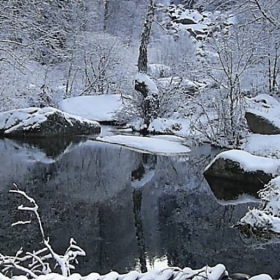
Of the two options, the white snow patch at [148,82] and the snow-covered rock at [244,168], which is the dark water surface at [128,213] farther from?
the white snow patch at [148,82]

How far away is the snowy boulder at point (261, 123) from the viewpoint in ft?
44.2

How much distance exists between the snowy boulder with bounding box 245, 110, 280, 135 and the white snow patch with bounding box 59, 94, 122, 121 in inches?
248

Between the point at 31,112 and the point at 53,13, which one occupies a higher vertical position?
the point at 53,13

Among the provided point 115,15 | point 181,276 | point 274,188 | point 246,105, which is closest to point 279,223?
point 274,188

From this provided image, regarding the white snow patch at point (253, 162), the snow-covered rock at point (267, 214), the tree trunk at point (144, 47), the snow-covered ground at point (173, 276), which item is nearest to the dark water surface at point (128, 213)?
the snow-covered rock at point (267, 214)

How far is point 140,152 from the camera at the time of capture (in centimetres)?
1281

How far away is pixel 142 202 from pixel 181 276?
17.6ft

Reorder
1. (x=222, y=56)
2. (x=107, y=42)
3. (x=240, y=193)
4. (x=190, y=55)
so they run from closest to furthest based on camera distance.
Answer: (x=240, y=193), (x=222, y=56), (x=107, y=42), (x=190, y=55)

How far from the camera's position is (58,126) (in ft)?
50.6

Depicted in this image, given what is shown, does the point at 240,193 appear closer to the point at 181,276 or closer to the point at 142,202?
the point at 142,202

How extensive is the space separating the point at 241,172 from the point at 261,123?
467 centimetres

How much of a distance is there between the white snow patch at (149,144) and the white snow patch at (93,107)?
14.8ft

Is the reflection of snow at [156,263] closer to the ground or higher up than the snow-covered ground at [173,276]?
closer to the ground

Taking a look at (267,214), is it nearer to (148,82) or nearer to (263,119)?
(263,119)
